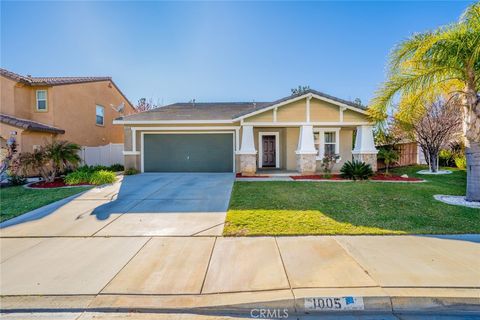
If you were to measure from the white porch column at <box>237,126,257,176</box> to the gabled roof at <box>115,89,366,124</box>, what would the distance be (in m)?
0.90

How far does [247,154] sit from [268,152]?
11.8 feet

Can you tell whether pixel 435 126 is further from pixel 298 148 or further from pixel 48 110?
pixel 48 110

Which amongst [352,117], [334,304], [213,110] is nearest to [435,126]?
[352,117]

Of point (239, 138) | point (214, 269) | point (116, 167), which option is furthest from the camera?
point (116, 167)

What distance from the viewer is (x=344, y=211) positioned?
21.2 ft

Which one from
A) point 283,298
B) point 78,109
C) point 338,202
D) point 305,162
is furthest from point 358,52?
point 78,109

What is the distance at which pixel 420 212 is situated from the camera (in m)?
6.40

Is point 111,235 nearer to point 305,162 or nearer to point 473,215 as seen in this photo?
point 473,215

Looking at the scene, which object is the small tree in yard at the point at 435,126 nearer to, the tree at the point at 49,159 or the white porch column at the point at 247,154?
the white porch column at the point at 247,154

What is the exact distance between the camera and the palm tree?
21.8 feet

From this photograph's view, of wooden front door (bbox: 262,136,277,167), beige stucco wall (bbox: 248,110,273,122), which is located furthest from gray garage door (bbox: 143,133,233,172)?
wooden front door (bbox: 262,136,277,167)

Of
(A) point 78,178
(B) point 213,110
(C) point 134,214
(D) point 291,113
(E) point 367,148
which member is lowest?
(C) point 134,214

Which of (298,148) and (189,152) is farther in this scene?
(189,152)

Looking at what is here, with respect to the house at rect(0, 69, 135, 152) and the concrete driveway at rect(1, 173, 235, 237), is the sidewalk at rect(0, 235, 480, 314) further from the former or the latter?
the house at rect(0, 69, 135, 152)
